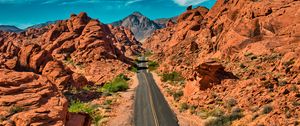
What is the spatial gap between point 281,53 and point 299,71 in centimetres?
1078

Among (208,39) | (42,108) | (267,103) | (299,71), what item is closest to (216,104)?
(267,103)

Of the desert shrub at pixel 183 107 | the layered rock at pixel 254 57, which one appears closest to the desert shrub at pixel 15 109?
the layered rock at pixel 254 57

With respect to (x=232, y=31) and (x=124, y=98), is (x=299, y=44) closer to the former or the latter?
(x=232, y=31)

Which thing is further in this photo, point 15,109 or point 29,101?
point 29,101

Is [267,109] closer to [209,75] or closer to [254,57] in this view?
[209,75]

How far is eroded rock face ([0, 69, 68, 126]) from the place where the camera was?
647 inches

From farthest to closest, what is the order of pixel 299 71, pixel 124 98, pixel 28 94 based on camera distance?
pixel 124 98
pixel 299 71
pixel 28 94

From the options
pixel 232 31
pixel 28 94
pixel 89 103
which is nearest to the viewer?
pixel 28 94

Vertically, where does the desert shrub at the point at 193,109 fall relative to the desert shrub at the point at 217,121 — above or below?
above

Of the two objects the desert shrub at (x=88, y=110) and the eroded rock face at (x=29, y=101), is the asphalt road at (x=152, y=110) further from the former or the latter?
the eroded rock face at (x=29, y=101)

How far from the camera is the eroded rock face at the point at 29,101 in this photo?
1644cm

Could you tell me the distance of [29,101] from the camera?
17.9 meters

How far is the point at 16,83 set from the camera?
19266mm

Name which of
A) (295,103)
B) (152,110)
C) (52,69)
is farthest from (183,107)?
(52,69)
